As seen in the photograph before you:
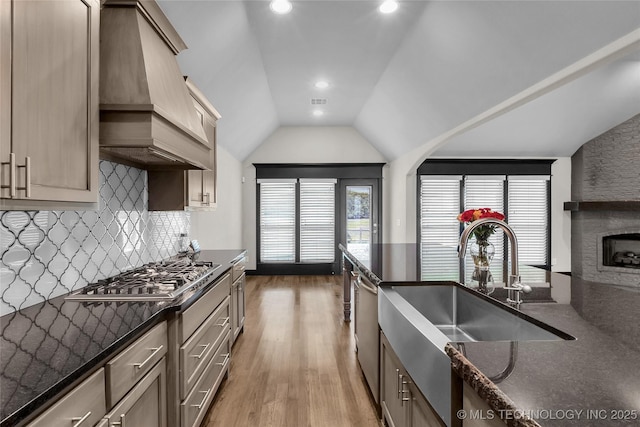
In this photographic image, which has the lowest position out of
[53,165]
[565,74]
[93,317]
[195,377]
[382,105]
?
[195,377]

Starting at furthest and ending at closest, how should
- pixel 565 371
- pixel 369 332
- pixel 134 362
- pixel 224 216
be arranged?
pixel 224 216, pixel 369 332, pixel 134 362, pixel 565 371

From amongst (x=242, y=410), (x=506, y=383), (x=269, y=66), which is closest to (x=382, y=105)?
(x=269, y=66)

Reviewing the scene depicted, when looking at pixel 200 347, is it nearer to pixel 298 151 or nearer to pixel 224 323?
pixel 224 323

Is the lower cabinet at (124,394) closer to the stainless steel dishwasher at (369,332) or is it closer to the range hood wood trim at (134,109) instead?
the range hood wood trim at (134,109)

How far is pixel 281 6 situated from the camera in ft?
9.05

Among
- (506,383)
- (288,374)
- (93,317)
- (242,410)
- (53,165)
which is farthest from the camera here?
(288,374)

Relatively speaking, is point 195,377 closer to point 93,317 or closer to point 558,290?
point 93,317

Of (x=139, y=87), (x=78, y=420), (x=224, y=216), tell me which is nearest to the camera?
(x=78, y=420)

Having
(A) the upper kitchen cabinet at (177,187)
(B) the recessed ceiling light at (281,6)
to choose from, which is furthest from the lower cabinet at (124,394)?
(B) the recessed ceiling light at (281,6)

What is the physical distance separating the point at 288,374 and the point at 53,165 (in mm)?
2292

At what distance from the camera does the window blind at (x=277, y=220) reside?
6.89 meters

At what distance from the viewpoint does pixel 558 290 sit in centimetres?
151

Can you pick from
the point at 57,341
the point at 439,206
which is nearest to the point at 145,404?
the point at 57,341

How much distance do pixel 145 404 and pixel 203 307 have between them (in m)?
0.65
